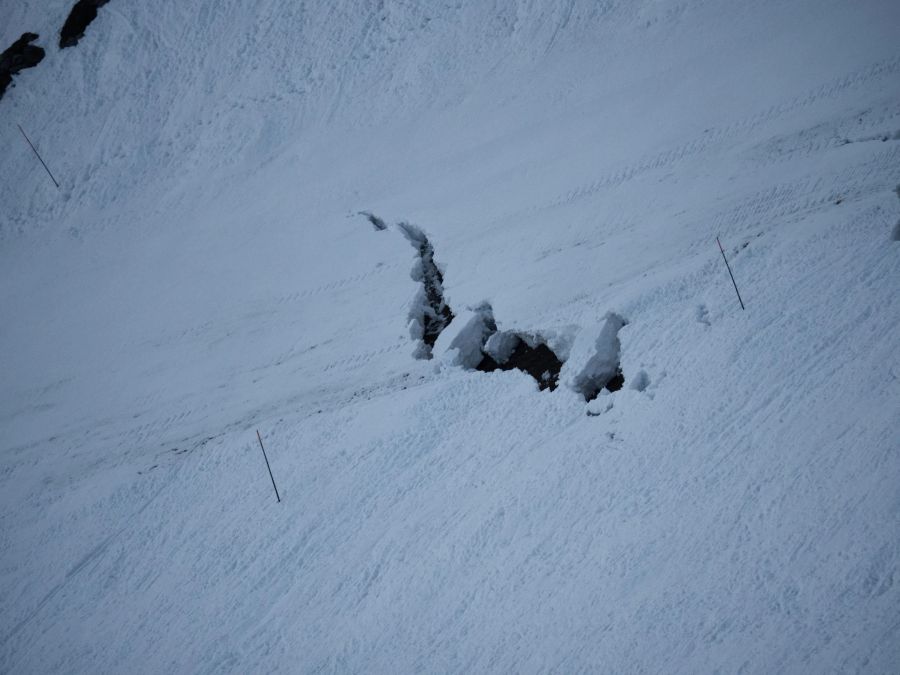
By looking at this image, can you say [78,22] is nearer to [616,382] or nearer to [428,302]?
[428,302]

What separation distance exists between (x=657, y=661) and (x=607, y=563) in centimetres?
112

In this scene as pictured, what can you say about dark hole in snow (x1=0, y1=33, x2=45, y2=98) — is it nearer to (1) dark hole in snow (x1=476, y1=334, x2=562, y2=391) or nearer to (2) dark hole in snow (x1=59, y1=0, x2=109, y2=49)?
(2) dark hole in snow (x1=59, y1=0, x2=109, y2=49)

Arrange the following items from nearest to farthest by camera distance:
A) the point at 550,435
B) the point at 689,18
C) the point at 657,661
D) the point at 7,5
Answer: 1. the point at 657,661
2. the point at 550,435
3. the point at 689,18
4. the point at 7,5

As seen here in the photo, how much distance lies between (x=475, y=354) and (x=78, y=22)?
19639 mm

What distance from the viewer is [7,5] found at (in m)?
21.6

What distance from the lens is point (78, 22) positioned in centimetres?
1995

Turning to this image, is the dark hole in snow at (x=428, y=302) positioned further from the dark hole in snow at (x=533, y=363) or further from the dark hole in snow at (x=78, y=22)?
the dark hole in snow at (x=78, y=22)

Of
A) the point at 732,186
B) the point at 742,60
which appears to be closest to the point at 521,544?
the point at 732,186

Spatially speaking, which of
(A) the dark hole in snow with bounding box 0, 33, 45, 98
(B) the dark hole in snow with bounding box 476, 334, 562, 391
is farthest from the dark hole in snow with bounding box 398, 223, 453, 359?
(A) the dark hole in snow with bounding box 0, 33, 45, 98

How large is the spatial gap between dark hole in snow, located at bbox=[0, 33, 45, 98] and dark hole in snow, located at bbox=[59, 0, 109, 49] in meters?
0.97

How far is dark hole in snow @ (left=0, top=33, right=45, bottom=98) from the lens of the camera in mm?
20125

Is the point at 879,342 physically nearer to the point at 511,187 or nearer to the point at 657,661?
the point at 657,661

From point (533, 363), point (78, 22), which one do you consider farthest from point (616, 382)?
point (78, 22)

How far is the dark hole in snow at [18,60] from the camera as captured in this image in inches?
792
